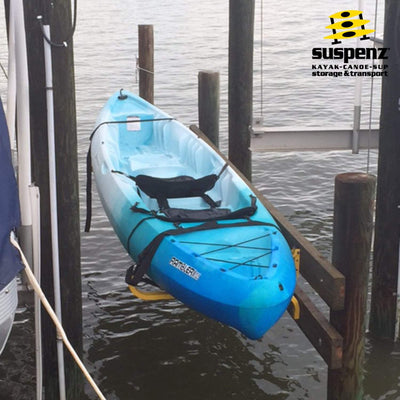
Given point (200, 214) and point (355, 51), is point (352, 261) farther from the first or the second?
point (355, 51)

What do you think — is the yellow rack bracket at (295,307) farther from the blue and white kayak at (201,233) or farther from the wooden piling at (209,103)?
the wooden piling at (209,103)

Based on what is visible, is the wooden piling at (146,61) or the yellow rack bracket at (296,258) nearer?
the yellow rack bracket at (296,258)

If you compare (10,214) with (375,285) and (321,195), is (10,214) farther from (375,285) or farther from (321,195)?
(321,195)

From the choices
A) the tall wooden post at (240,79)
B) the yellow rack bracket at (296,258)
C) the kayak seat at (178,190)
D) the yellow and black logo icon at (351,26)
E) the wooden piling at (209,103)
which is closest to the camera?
the yellow rack bracket at (296,258)

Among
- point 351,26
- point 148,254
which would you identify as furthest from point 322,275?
point 351,26

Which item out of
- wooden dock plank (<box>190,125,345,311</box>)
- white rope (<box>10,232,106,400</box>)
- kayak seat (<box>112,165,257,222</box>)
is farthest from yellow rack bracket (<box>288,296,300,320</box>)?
white rope (<box>10,232,106,400</box>)

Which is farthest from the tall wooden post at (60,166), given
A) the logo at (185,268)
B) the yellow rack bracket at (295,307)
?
the yellow rack bracket at (295,307)

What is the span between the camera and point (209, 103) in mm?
9969

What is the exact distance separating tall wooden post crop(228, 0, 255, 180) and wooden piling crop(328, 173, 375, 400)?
13.1ft

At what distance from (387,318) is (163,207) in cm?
238

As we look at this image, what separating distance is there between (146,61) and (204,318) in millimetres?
5366

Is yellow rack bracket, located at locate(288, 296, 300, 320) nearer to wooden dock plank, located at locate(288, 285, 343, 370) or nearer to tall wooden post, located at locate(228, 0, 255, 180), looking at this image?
wooden dock plank, located at locate(288, 285, 343, 370)

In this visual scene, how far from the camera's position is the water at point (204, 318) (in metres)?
6.72

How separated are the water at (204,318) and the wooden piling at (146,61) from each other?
2035mm
